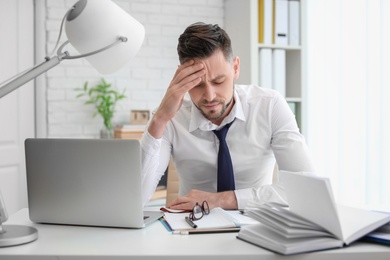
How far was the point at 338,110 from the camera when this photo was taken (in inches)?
111

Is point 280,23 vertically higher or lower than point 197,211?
higher

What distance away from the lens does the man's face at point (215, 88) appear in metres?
1.76

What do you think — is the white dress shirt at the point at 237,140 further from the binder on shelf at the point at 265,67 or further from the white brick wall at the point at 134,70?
the white brick wall at the point at 134,70

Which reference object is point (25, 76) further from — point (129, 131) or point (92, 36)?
point (129, 131)

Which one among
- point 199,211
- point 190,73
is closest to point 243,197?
point 199,211

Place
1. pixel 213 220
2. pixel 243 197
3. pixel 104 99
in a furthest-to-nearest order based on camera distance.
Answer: pixel 104 99 < pixel 243 197 < pixel 213 220

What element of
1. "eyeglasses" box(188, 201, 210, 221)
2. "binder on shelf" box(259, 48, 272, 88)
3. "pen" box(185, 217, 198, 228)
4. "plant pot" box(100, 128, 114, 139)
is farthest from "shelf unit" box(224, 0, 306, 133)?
"pen" box(185, 217, 198, 228)

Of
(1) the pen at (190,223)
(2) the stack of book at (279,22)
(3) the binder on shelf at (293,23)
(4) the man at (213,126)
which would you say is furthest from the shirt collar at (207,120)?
(3) the binder on shelf at (293,23)

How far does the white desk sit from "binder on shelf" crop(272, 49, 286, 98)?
2.02 metres

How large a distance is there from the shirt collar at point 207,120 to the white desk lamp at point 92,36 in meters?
0.66

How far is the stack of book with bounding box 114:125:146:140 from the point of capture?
121 inches

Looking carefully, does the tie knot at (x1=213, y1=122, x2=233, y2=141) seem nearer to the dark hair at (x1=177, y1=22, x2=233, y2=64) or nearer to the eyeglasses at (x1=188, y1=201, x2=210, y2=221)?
the dark hair at (x1=177, y1=22, x2=233, y2=64)

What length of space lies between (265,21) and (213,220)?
6.61 feet

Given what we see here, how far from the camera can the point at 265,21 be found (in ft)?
10.1
